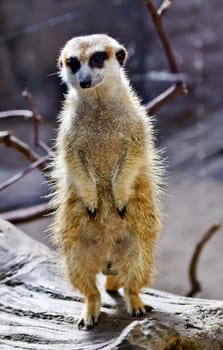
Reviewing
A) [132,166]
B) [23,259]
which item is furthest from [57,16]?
[132,166]

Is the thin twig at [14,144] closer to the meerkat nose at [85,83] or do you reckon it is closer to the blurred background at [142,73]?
the meerkat nose at [85,83]

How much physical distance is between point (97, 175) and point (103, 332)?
0.47 metres

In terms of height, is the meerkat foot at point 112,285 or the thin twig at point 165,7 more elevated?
the thin twig at point 165,7

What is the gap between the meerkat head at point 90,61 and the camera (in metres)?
2.00

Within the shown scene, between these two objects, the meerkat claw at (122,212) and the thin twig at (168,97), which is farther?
the thin twig at (168,97)

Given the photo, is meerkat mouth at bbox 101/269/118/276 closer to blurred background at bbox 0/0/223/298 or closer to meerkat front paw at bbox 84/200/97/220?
meerkat front paw at bbox 84/200/97/220

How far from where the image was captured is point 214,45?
570cm

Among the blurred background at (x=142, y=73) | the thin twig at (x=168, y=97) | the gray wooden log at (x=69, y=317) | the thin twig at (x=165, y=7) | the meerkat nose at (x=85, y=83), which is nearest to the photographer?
the gray wooden log at (x=69, y=317)

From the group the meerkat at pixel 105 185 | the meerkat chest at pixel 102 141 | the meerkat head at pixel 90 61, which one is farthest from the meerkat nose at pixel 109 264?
the meerkat head at pixel 90 61

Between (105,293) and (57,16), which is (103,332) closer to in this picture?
(105,293)

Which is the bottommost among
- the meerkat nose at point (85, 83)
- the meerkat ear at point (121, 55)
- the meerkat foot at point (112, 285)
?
the meerkat foot at point (112, 285)

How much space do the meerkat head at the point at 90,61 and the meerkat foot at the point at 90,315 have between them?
66cm

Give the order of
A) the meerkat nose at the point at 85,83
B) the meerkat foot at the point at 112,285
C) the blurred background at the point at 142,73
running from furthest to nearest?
the blurred background at the point at 142,73 → the meerkat foot at the point at 112,285 → the meerkat nose at the point at 85,83

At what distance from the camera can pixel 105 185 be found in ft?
6.91
